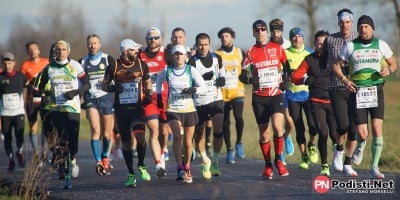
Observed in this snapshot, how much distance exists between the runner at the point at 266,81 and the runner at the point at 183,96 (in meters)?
0.79

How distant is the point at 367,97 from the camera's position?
1338 cm

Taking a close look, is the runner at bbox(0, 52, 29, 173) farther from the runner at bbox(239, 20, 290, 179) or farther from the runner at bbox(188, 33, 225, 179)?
the runner at bbox(239, 20, 290, 179)

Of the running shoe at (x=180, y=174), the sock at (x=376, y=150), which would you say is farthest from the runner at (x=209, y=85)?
the sock at (x=376, y=150)

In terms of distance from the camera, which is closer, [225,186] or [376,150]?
[376,150]

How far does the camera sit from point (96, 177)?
1645 centimetres

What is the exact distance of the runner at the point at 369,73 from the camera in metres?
13.3

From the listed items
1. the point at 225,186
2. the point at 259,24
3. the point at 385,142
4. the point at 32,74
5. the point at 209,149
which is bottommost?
the point at 385,142

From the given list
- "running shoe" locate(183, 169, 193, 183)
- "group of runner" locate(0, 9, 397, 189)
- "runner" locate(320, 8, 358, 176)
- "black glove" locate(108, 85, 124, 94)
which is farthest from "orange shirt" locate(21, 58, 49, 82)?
"runner" locate(320, 8, 358, 176)

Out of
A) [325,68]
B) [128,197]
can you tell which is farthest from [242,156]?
[128,197]

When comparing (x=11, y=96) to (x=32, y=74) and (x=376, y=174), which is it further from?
(x=376, y=174)

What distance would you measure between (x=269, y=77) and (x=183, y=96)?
1.31m

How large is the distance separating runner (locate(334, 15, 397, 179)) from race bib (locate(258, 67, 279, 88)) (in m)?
1.45

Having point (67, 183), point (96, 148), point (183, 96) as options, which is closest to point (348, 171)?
point (183, 96)

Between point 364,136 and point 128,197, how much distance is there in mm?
3321
